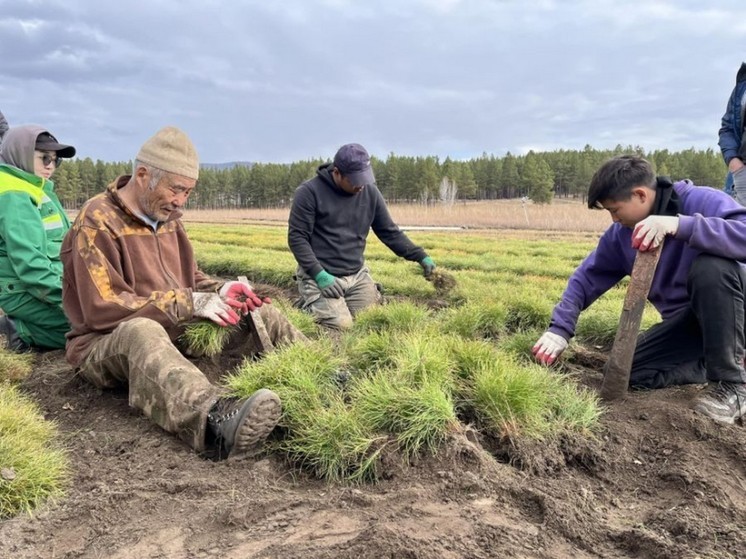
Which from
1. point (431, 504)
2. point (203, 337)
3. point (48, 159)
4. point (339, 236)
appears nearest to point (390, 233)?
point (339, 236)

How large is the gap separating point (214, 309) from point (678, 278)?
9.96ft

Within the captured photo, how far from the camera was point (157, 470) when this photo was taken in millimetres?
2811

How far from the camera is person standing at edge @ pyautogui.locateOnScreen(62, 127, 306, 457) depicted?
309 cm

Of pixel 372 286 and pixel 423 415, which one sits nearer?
pixel 423 415

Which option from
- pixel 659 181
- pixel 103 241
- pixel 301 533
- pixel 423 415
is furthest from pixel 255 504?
pixel 659 181

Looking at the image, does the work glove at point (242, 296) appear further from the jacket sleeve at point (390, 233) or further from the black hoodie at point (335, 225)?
the jacket sleeve at point (390, 233)

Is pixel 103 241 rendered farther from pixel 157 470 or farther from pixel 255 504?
pixel 255 504

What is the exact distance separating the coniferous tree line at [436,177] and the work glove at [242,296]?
185 ft

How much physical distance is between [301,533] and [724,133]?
6.44 meters

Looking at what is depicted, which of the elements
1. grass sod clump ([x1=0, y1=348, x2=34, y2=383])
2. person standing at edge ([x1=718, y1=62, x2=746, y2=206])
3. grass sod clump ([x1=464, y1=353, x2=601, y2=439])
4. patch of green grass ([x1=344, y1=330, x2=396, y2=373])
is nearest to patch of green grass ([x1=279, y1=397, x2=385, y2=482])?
grass sod clump ([x1=464, y1=353, x2=601, y2=439])

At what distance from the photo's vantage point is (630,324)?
3.58m

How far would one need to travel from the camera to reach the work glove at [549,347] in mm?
3946

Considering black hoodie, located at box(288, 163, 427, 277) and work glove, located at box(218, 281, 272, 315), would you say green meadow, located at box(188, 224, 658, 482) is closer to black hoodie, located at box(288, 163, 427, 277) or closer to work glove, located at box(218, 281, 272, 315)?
work glove, located at box(218, 281, 272, 315)

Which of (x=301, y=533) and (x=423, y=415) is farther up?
(x=423, y=415)
